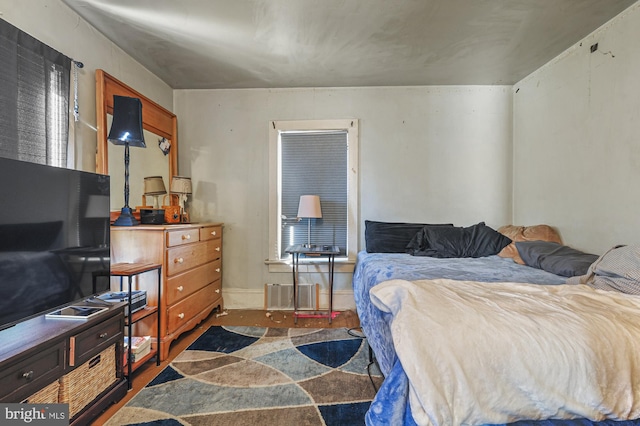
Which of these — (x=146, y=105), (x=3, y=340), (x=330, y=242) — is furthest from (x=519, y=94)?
(x=3, y=340)

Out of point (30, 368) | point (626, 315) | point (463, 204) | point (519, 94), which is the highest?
point (519, 94)

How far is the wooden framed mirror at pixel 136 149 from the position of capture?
2.09 m

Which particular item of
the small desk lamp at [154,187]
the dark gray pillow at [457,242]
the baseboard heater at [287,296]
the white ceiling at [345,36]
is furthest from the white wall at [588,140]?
the small desk lamp at [154,187]

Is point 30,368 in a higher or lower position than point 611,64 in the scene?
lower

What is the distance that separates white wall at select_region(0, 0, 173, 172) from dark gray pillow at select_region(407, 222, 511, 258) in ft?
9.46

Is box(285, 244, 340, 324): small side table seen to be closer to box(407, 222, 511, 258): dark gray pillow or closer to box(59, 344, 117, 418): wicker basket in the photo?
box(407, 222, 511, 258): dark gray pillow

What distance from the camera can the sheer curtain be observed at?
1.48 metres

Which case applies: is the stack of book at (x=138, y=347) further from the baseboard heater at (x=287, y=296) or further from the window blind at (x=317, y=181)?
the window blind at (x=317, y=181)

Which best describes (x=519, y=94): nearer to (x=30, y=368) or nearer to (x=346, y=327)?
(x=346, y=327)

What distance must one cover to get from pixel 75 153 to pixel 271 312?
7.35 ft

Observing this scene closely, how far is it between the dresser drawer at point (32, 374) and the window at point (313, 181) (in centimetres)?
205

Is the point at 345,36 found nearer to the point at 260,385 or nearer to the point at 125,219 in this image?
the point at 125,219

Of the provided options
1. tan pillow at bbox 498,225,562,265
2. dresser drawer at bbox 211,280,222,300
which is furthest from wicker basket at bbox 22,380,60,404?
tan pillow at bbox 498,225,562,265

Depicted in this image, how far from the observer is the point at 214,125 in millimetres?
3186
